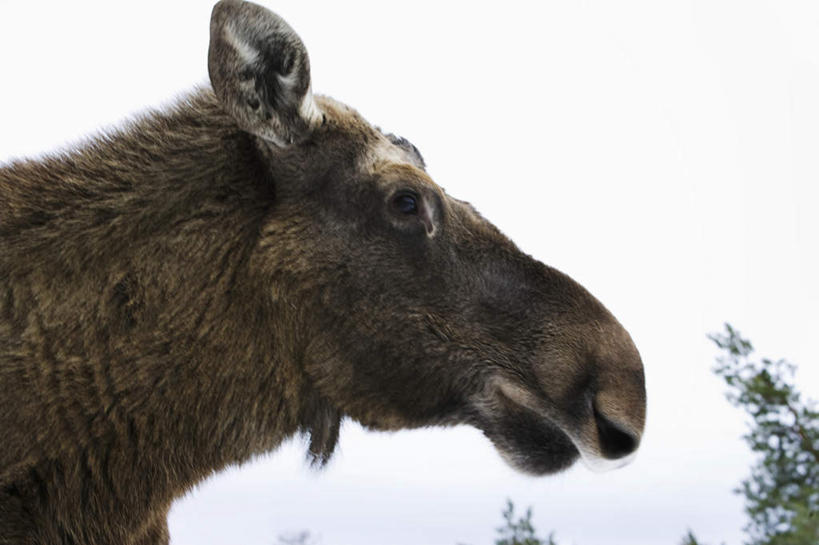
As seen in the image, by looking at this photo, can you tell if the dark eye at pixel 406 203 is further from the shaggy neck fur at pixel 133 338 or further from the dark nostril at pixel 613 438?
the dark nostril at pixel 613 438

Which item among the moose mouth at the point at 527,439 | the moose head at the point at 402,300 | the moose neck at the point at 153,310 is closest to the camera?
the moose neck at the point at 153,310

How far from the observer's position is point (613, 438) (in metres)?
5.05

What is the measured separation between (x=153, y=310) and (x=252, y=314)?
50cm

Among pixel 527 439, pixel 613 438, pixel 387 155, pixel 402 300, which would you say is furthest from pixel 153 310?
pixel 613 438

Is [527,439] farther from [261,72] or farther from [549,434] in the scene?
[261,72]

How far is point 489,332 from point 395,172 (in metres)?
1.01

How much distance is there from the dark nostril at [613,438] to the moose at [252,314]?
0.03 ft

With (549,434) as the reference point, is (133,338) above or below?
below

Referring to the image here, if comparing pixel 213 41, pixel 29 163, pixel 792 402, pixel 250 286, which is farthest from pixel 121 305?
pixel 792 402

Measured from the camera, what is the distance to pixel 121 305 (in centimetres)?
499

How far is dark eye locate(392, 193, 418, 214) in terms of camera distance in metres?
5.37

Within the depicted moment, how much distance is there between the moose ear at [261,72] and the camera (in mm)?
5074

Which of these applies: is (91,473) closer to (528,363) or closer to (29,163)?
(29,163)

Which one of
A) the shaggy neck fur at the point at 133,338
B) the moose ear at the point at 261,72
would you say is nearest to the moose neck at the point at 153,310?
the shaggy neck fur at the point at 133,338
